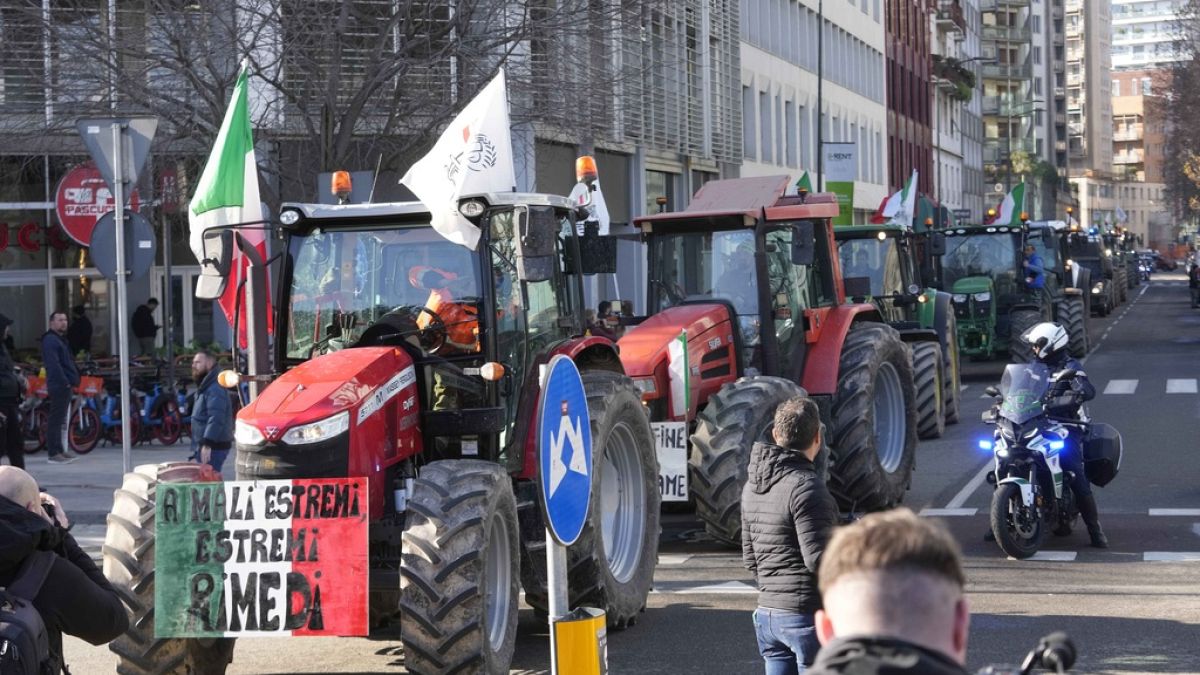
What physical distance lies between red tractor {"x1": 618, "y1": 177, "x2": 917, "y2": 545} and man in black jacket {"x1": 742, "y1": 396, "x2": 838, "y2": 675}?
587 cm

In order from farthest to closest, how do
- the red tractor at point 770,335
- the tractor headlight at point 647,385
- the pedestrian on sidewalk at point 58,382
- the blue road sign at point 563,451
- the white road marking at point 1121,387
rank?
the white road marking at point 1121,387 → the pedestrian on sidewalk at point 58,382 → the red tractor at point 770,335 → the tractor headlight at point 647,385 → the blue road sign at point 563,451

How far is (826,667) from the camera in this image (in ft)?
10.1

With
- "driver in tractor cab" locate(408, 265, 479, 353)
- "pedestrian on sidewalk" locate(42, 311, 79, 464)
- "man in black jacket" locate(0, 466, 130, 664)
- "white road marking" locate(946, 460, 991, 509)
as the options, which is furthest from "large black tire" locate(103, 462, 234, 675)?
"pedestrian on sidewalk" locate(42, 311, 79, 464)

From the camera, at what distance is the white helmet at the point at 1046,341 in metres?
13.4

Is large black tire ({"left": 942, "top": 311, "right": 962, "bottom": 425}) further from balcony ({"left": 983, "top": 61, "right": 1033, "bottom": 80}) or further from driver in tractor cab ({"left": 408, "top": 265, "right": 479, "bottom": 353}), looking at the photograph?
balcony ({"left": 983, "top": 61, "right": 1033, "bottom": 80})

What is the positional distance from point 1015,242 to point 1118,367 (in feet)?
11.9

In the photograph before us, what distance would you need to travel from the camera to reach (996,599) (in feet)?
35.9

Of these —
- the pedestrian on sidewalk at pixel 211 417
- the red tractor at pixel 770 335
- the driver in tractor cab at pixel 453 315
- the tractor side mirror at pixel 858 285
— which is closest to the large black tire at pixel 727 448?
the red tractor at pixel 770 335

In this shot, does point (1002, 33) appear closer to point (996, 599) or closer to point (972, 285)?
point (972, 285)

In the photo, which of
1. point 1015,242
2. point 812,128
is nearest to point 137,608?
point 1015,242

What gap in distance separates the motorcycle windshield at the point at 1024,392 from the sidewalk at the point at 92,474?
7518 mm

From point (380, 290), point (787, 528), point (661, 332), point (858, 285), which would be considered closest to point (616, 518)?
point (380, 290)

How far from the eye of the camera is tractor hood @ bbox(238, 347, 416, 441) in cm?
830

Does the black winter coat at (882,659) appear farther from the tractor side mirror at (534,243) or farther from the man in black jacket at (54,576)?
the tractor side mirror at (534,243)
